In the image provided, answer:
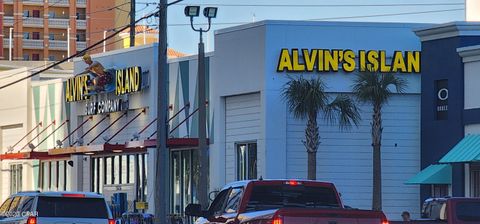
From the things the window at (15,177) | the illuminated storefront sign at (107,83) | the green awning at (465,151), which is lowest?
the window at (15,177)

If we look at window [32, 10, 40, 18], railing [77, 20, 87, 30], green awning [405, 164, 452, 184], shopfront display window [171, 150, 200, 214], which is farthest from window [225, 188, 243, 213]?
railing [77, 20, 87, 30]

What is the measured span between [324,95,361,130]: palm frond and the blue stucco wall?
245 centimetres

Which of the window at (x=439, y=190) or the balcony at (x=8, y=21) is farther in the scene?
the balcony at (x=8, y=21)

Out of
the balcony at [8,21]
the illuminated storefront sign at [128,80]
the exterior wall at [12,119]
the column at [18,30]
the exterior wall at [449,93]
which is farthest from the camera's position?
the balcony at [8,21]

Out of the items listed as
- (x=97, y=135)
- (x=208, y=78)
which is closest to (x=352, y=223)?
(x=208, y=78)

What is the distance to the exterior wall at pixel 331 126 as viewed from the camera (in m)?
40.1

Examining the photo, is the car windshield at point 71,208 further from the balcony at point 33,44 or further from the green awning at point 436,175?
the balcony at point 33,44

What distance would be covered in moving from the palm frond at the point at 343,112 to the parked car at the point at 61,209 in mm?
14212

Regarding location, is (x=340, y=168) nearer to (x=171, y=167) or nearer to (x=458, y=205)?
(x=171, y=167)

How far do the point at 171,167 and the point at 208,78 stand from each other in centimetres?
561

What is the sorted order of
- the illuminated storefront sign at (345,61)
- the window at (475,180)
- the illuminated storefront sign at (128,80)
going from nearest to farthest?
the window at (475,180), the illuminated storefront sign at (345,61), the illuminated storefront sign at (128,80)

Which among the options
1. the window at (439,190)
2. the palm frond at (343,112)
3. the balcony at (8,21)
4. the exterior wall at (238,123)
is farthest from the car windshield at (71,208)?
the balcony at (8,21)

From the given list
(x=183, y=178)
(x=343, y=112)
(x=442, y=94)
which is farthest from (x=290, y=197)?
(x=183, y=178)

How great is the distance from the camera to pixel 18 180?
194 ft
